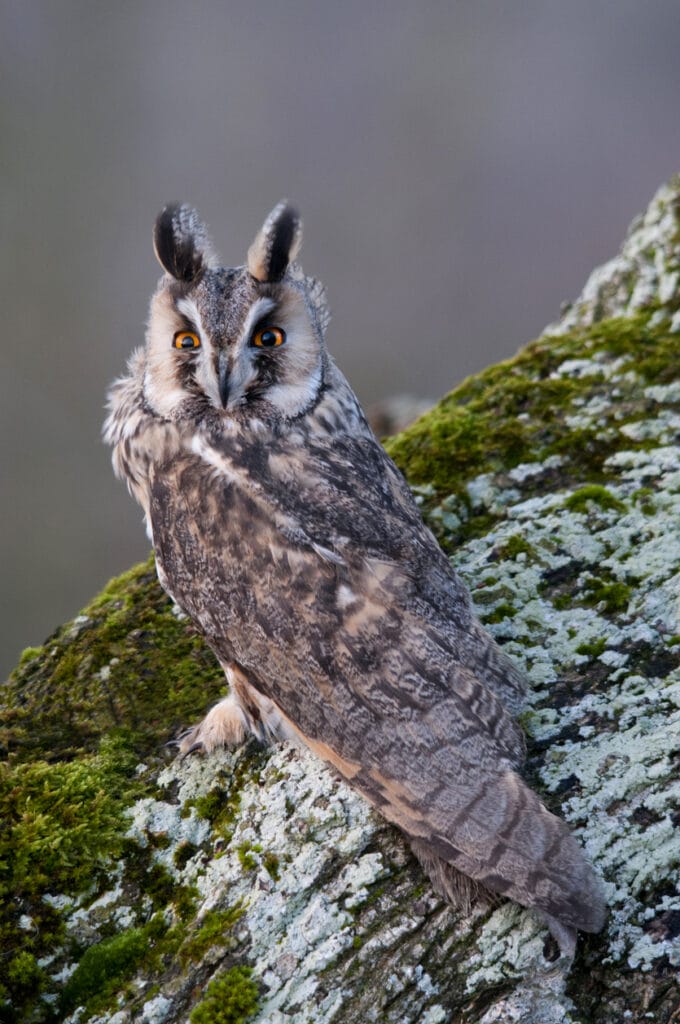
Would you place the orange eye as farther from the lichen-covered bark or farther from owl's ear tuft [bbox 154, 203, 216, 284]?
the lichen-covered bark

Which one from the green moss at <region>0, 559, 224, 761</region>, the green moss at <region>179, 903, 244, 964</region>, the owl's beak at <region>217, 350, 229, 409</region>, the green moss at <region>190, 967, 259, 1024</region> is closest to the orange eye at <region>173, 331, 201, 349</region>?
the owl's beak at <region>217, 350, 229, 409</region>

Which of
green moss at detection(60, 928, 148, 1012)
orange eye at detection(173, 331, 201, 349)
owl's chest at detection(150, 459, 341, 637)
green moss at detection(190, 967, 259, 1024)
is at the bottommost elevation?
green moss at detection(190, 967, 259, 1024)

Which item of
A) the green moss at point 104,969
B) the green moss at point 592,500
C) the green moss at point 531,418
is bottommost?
the green moss at point 104,969

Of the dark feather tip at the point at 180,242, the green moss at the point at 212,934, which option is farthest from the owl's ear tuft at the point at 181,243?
the green moss at the point at 212,934

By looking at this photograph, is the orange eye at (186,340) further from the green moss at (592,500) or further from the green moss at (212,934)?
the green moss at (212,934)

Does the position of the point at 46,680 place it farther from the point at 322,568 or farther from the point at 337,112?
the point at 337,112

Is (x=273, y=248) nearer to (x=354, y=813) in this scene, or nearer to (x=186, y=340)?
(x=186, y=340)

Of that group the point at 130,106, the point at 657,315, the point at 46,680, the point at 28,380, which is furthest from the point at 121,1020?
the point at 130,106

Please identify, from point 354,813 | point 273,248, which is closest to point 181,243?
point 273,248
